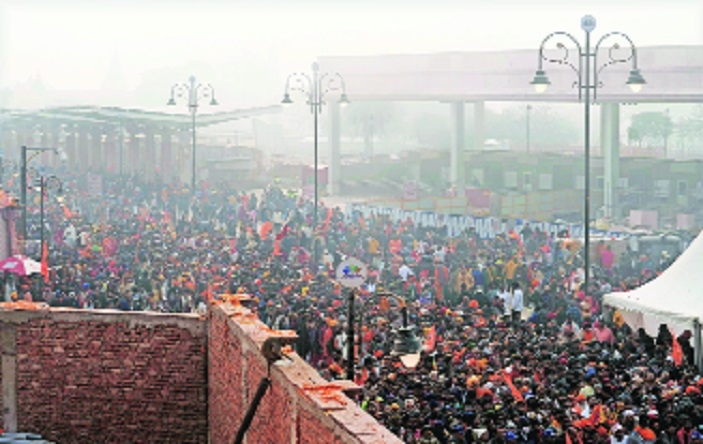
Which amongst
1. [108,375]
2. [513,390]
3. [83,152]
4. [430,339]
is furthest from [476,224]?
[83,152]

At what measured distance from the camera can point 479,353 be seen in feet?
68.7

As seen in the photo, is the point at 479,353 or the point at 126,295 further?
the point at 126,295

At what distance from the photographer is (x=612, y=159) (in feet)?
177

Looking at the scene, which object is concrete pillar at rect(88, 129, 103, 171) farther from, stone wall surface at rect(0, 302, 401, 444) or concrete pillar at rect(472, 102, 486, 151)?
stone wall surface at rect(0, 302, 401, 444)

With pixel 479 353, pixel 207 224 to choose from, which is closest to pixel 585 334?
pixel 479 353

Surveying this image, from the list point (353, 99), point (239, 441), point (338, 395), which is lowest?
point (239, 441)

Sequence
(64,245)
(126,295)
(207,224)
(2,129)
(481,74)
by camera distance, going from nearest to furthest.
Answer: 1. (126,295)
2. (64,245)
3. (207,224)
4. (481,74)
5. (2,129)

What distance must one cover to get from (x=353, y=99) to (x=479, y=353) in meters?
42.4

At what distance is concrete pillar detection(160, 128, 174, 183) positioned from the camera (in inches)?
3046

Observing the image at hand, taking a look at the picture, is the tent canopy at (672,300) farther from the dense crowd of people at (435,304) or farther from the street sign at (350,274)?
Result: the street sign at (350,274)

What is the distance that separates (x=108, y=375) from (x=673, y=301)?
334 inches

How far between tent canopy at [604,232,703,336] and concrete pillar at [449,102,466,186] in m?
37.3

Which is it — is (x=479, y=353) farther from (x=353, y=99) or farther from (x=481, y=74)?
(x=353, y=99)

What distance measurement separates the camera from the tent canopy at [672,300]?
2156 centimetres
